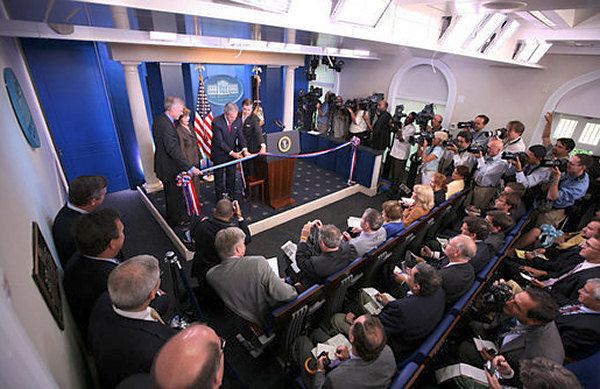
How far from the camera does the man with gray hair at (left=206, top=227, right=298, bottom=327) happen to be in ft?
6.55

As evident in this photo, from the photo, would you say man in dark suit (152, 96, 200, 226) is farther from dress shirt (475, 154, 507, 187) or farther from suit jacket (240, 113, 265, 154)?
dress shirt (475, 154, 507, 187)

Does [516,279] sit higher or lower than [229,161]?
lower

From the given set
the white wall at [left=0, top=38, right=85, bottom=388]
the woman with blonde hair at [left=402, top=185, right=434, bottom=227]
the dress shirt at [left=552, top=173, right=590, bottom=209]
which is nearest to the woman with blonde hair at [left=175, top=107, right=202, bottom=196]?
the white wall at [left=0, top=38, right=85, bottom=388]

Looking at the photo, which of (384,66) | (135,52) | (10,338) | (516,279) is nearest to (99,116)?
(135,52)

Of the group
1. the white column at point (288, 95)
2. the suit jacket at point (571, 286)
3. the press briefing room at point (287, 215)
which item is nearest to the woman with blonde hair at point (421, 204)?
the press briefing room at point (287, 215)

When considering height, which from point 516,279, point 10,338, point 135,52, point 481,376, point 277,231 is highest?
point 135,52

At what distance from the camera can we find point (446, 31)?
8.32ft

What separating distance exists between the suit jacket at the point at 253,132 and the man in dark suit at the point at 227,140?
0.37 feet

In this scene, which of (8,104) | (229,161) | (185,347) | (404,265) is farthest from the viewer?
(229,161)

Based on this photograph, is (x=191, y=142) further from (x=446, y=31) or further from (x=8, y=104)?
(x=446, y=31)

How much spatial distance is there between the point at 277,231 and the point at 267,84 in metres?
4.91

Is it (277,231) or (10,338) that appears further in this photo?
(277,231)

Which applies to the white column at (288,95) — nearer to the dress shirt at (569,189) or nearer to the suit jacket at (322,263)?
the suit jacket at (322,263)

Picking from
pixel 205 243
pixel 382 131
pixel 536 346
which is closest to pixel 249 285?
pixel 205 243
